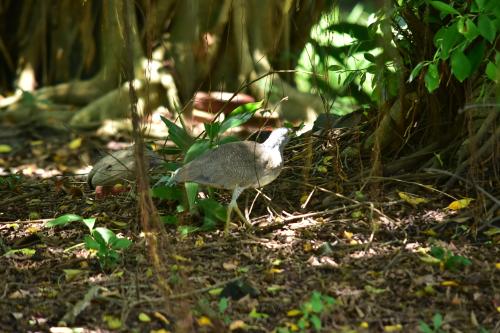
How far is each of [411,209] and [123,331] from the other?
185cm

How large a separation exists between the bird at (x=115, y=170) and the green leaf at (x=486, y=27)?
2268 mm

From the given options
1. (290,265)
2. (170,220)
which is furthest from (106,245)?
(290,265)

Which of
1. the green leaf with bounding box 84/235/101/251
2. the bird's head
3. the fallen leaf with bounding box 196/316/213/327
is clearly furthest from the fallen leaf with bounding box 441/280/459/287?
the green leaf with bounding box 84/235/101/251

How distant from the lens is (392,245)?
424 centimetres

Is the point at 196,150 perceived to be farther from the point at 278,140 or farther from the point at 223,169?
the point at 278,140

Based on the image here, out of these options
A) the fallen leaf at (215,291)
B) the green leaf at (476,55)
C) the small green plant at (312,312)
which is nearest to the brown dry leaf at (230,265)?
the fallen leaf at (215,291)

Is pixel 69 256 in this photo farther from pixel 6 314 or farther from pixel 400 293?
pixel 400 293

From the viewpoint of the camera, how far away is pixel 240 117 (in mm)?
4766

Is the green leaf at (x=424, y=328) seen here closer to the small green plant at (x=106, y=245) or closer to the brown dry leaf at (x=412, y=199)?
the brown dry leaf at (x=412, y=199)

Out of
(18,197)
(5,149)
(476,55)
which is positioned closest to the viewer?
(476,55)

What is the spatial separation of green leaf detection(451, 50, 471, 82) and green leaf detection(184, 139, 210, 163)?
1431mm

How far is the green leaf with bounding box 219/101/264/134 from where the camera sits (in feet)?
15.5

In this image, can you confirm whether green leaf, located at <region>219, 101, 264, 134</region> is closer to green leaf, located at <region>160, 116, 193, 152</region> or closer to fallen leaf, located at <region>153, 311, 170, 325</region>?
green leaf, located at <region>160, 116, 193, 152</region>

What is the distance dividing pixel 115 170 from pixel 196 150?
906mm
